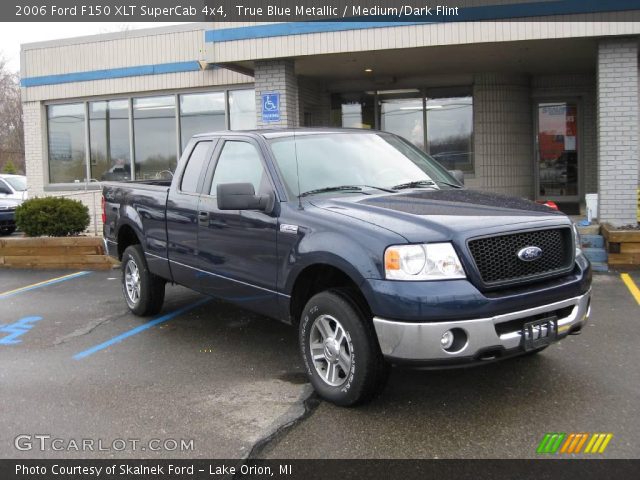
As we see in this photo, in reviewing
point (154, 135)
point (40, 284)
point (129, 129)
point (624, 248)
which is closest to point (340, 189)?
point (624, 248)

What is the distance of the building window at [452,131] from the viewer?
14133 mm

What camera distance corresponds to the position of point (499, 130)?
1395 centimetres

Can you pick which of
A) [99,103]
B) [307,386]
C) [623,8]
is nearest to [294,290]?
[307,386]

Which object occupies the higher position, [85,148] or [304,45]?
[304,45]

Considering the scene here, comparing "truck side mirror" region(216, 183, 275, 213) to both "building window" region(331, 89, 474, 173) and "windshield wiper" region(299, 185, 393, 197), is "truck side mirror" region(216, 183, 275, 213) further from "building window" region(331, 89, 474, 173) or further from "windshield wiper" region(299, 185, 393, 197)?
"building window" region(331, 89, 474, 173)

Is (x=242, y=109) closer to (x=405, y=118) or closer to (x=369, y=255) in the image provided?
(x=405, y=118)

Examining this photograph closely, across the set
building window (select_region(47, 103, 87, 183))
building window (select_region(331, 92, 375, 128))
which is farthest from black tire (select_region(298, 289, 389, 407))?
building window (select_region(47, 103, 87, 183))

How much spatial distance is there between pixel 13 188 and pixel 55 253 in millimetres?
8014

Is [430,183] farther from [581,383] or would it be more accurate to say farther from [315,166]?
[581,383]

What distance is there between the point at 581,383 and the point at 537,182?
10.5 metres

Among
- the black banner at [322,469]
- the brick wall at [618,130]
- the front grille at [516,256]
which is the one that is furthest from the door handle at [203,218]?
the brick wall at [618,130]

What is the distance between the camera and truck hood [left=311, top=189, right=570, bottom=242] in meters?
3.98

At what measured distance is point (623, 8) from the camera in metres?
9.79

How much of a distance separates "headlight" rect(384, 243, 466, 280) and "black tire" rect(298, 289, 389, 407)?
0.44 metres
